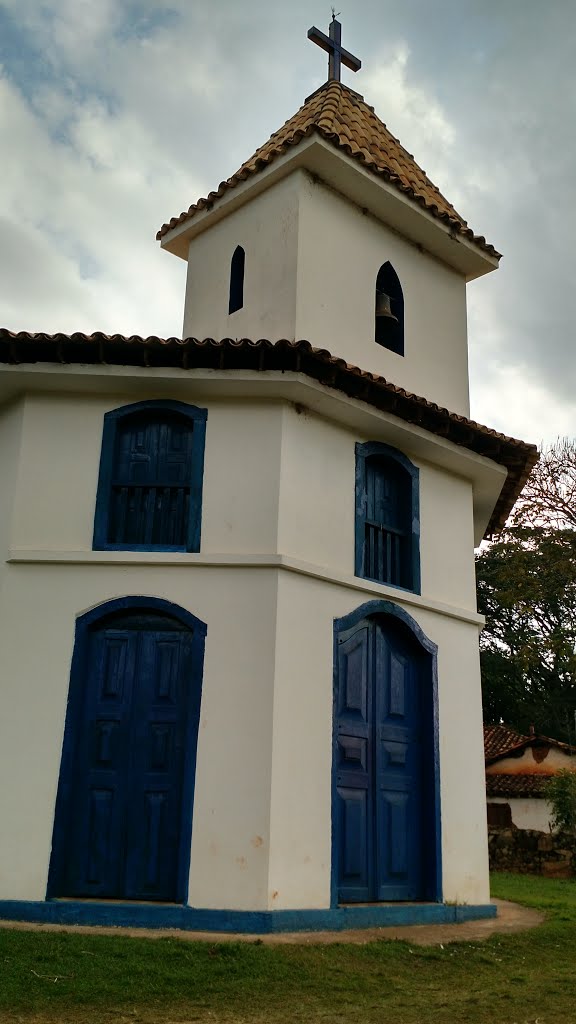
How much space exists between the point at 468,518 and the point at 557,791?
10245 mm

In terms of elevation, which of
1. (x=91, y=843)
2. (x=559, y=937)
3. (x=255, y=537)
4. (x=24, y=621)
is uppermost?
(x=255, y=537)

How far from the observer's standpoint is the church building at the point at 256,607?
27.4 ft

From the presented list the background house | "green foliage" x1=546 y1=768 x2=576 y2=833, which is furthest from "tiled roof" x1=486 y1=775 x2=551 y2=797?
"green foliage" x1=546 y1=768 x2=576 y2=833

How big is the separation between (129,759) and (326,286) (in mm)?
5742

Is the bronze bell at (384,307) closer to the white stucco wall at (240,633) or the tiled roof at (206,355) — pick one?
the tiled roof at (206,355)

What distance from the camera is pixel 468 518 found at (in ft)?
37.3

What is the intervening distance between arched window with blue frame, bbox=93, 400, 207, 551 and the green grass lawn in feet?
12.2

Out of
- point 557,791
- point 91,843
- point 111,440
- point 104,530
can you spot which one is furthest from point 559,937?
point 557,791

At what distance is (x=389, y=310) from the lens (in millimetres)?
11500

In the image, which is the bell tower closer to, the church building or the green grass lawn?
the church building

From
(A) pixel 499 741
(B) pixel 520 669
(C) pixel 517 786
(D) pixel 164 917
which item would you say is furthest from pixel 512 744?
(D) pixel 164 917

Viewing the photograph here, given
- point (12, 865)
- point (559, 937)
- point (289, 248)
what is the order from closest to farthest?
point (12, 865) → point (559, 937) → point (289, 248)

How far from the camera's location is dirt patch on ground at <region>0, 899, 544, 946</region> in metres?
7.52

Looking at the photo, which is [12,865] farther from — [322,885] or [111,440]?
[111,440]
